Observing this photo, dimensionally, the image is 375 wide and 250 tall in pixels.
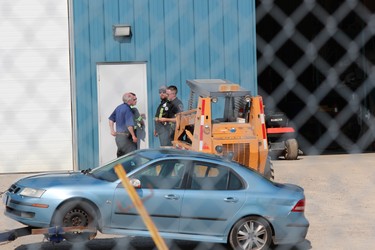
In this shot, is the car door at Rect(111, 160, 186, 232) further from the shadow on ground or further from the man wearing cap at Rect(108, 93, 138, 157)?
the man wearing cap at Rect(108, 93, 138, 157)

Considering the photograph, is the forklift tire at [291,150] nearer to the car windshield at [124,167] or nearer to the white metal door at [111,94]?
the white metal door at [111,94]

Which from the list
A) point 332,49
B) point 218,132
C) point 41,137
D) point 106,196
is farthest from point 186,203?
point 332,49

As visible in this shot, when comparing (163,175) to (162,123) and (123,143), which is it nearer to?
(123,143)

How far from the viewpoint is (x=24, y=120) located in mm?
13164

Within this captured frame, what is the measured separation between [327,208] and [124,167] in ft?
10.8

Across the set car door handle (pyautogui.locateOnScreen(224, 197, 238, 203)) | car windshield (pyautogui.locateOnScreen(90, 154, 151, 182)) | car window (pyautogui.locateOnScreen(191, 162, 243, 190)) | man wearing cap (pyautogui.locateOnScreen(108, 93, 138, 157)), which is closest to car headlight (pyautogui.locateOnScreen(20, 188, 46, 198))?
car windshield (pyautogui.locateOnScreen(90, 154, 151, 182))

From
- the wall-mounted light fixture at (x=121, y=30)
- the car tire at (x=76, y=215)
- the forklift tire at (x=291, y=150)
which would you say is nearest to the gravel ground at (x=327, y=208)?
the forklift tire at (x=291, y=150)

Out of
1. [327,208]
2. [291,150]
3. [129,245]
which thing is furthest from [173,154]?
[291,150]

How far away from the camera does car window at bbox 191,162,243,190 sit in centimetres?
753

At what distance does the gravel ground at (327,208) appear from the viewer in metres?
7.82

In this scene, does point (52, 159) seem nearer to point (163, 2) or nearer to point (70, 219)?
point (163, 2)

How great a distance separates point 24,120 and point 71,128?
92 centimetres

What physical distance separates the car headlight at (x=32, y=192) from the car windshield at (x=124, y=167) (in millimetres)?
701

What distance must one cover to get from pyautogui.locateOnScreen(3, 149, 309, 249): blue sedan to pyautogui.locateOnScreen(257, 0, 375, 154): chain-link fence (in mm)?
5441
